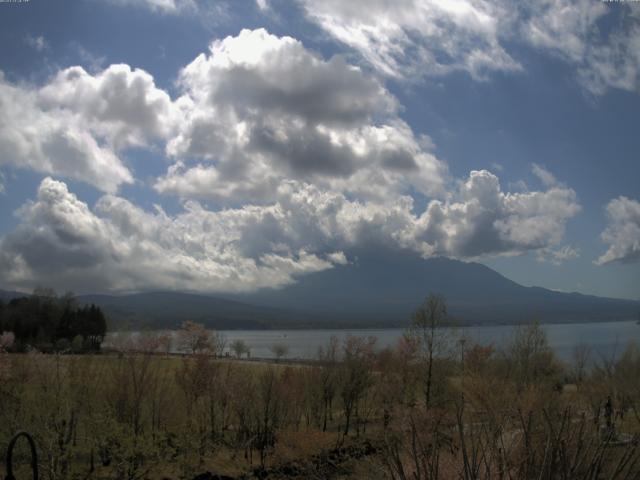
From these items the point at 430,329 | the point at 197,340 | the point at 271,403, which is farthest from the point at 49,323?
the point at 430,329

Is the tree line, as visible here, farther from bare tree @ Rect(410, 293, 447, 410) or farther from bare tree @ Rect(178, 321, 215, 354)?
bare tree @ Rect(410, 293, 447, 410)

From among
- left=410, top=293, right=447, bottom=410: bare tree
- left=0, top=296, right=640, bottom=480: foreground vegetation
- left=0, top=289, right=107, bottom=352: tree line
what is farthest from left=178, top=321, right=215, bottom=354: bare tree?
left=0, top=289, right=107, bottom=352: tree line

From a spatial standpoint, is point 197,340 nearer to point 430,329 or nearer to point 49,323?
point 430,329

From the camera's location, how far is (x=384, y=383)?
43469mm

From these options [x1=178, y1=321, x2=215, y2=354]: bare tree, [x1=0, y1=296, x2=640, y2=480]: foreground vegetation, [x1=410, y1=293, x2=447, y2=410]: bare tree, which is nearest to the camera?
[x1=0, y1=296, x2=640, y2=480]: foreground vegetation

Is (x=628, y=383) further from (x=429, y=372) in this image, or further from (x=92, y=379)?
(x=92, y=379)

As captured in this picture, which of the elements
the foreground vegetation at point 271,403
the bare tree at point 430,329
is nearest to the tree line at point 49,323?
the foreground vegetation at point 271,403

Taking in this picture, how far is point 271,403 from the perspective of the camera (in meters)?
37.2

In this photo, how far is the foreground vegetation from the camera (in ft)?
86.0

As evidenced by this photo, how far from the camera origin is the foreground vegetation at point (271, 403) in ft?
86.0

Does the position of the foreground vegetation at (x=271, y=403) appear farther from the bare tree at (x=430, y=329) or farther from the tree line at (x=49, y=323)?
the tree line at (x=49, y=323)

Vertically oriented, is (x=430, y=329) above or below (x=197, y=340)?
above

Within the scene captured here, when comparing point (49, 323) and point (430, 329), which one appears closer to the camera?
point (430, 329)

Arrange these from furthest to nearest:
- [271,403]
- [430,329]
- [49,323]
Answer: [49,323] < [430,329] < [271,403]
